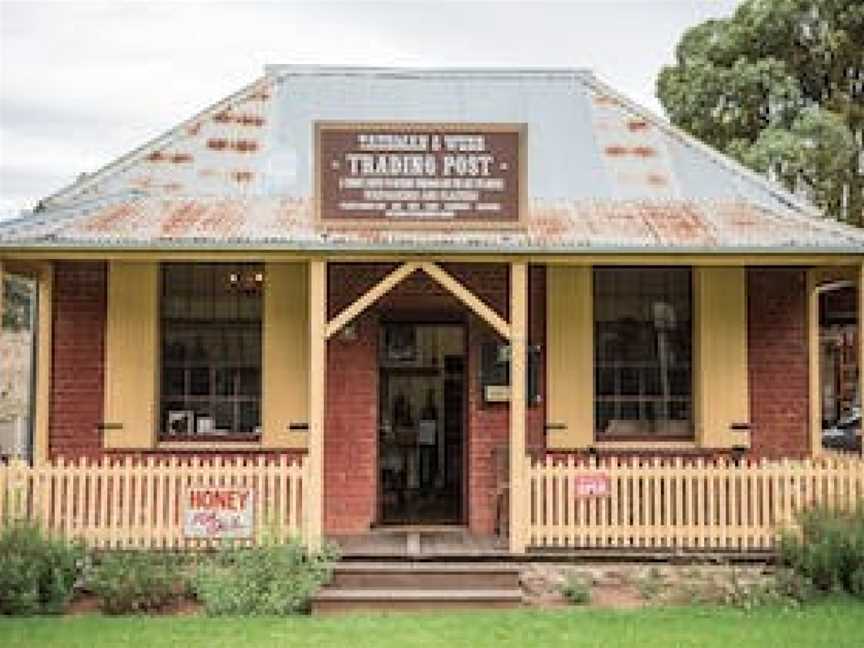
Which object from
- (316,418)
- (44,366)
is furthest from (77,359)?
(316,418)

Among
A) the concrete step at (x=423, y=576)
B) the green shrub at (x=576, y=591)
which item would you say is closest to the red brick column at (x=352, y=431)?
the concrete step at (x=423, y=576)

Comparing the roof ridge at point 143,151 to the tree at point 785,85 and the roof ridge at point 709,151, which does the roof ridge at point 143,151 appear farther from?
the tree at point 785,85

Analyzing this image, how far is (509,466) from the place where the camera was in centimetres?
1255

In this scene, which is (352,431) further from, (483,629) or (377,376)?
(483,629)

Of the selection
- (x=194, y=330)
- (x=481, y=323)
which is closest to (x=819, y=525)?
(x=481, y=323)

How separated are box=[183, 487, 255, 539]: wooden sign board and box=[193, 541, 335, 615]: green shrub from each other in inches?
19.6

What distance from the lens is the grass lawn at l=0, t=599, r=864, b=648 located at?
9.16 meters

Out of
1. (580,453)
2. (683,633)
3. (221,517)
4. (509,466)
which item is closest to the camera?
(683,633)

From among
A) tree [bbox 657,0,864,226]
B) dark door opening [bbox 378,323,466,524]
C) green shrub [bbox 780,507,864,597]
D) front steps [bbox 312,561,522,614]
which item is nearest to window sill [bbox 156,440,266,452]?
dark door opening [bbox 378,323,466,524]

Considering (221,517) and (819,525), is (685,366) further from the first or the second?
(221,517)

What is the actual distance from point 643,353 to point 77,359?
664 centimetres

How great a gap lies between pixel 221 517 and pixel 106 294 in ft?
10.8

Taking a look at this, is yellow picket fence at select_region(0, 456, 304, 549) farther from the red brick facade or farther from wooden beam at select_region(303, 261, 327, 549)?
the red brick facade

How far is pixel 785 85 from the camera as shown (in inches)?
1101
